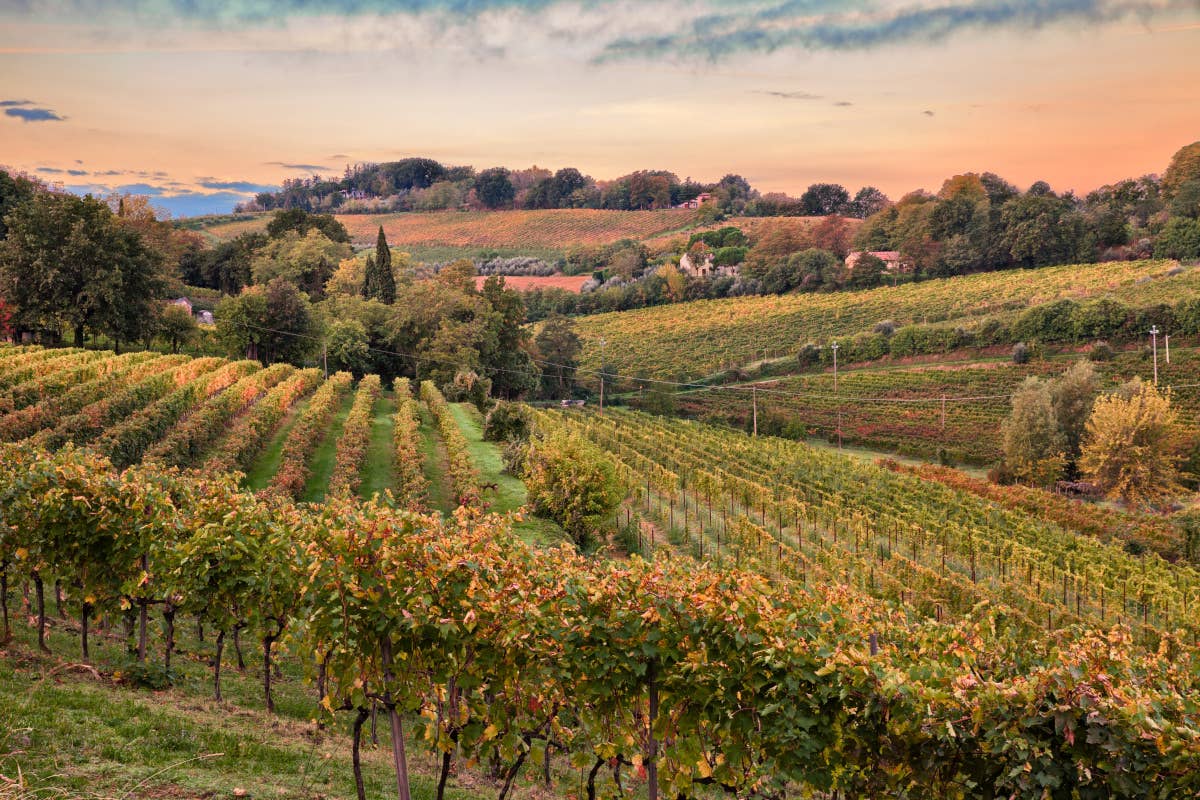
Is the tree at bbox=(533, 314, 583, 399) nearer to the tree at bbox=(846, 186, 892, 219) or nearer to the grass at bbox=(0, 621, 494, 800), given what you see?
the grass at bbox=(0, 621, 494, 800)

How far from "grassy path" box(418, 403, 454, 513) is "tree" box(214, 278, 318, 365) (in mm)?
17098

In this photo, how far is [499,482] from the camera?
31.3 m

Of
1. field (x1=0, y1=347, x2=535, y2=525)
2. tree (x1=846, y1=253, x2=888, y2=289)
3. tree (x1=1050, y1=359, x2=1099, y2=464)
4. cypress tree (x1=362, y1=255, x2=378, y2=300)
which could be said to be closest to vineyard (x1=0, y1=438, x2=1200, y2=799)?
field (x1=0, y1=347, x2=535, y2=525)

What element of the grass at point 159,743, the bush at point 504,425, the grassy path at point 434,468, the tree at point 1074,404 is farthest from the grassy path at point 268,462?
the tree at point 1074,404

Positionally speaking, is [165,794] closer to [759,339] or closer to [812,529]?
[812,529]

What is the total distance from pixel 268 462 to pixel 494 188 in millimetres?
150225

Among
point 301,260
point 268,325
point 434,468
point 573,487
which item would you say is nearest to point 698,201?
point 301,260

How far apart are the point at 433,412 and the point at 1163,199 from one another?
353 ft

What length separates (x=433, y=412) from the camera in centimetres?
4509

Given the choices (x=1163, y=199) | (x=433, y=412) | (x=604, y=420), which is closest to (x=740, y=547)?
(x=433, y=412)

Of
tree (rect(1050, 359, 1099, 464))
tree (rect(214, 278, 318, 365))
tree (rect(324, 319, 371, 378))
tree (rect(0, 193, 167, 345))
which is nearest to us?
tree (rect(0, 193, 167, 345))

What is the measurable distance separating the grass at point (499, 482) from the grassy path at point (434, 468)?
1286mm

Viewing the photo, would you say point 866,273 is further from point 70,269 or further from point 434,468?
point 70,269

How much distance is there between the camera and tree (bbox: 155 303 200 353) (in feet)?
170
